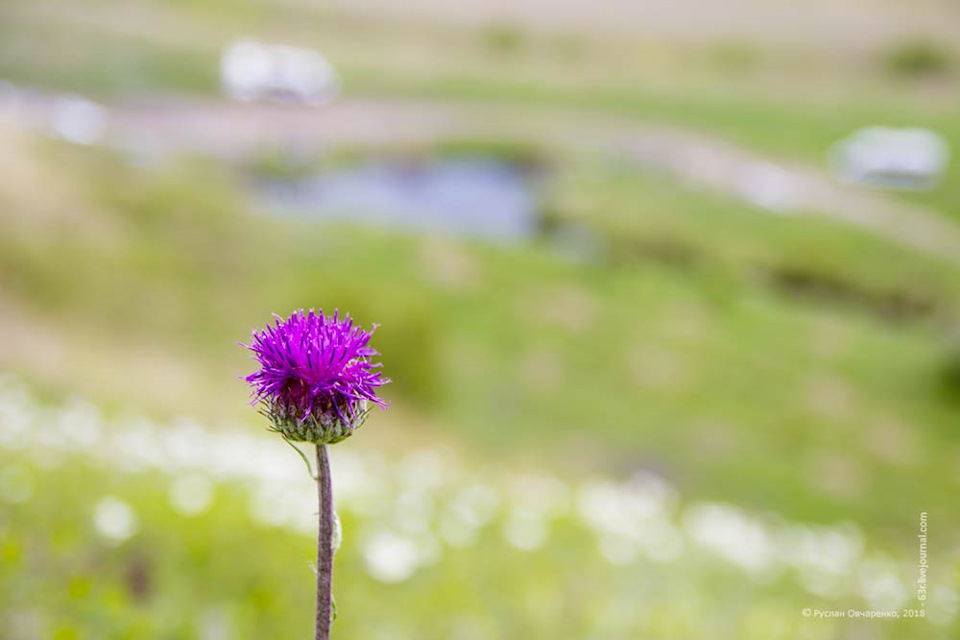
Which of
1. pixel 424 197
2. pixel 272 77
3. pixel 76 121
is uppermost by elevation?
pixel 272 77

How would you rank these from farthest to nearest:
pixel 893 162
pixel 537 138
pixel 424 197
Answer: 1. pixel 537 138
2. pixel 893 162
3. pixel 424 197

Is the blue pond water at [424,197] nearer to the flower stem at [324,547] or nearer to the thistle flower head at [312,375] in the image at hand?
the thistle flower head at [312,375]

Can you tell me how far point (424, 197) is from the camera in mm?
55156

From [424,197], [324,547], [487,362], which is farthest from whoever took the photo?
[424,197]

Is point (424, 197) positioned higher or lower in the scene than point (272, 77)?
lower

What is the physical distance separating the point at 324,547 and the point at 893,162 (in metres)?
70.0

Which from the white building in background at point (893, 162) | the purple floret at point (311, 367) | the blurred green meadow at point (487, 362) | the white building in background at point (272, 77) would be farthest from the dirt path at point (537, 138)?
the purple floret at point (311, 367)

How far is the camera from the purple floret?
2254mm

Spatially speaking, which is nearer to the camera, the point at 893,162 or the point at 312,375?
the point at 312,375

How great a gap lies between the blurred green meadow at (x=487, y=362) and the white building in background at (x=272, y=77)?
230cm

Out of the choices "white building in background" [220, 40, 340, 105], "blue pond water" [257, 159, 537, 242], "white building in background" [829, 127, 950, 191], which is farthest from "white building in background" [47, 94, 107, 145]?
"white building in background" [829, 127, 950, 191]

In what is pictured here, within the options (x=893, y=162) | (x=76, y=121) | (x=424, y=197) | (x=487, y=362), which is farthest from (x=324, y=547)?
(x=893, y=162)

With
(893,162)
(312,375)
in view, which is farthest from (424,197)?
(312,375)

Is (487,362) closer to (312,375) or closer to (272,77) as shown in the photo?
(312,375)
